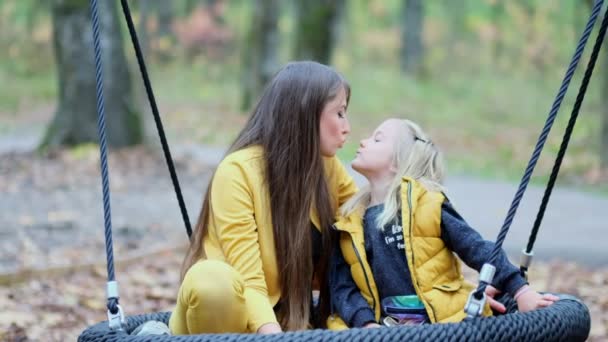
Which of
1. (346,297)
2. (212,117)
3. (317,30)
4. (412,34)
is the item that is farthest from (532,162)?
(412,34)

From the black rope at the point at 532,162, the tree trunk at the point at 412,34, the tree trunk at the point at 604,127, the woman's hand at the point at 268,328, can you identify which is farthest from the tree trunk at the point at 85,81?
the tree trunk at the point at 412,34

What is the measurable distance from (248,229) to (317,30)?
11208 millimetres

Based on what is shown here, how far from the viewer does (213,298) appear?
2498 millimetres

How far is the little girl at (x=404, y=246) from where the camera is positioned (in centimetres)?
278

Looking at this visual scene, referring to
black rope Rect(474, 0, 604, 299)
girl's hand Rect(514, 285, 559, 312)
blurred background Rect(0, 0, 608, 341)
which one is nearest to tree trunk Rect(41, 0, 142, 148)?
blurred background Rect(0, 0, 608, 341)

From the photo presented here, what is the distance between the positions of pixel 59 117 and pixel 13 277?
6222mm

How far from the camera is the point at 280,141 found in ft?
9.58

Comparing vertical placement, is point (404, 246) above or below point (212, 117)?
above

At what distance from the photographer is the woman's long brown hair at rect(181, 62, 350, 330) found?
289 cm

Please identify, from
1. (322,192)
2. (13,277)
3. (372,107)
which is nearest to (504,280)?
(322,192)

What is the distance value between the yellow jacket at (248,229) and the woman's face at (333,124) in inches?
8.3

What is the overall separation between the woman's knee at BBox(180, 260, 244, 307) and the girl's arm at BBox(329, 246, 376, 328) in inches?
18.5

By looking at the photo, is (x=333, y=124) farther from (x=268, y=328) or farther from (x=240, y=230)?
(x=268, y=328)

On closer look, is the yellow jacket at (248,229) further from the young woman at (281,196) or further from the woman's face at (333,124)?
the woman's face at (333,124)
